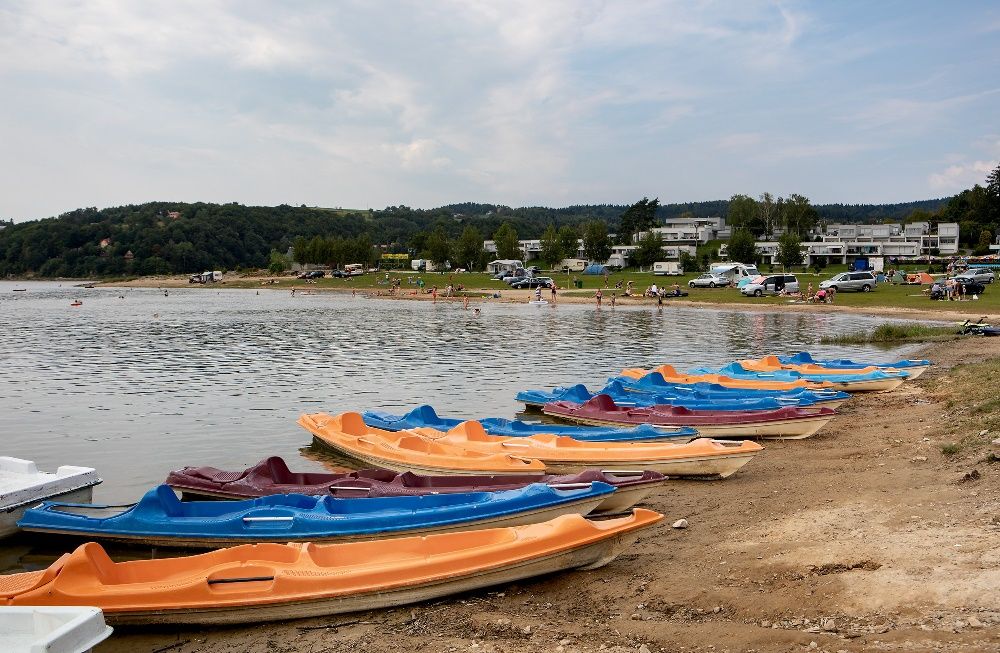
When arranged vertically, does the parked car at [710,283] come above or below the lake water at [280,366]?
above

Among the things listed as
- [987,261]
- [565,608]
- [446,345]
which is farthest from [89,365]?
[987,261]

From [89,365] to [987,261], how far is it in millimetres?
97351

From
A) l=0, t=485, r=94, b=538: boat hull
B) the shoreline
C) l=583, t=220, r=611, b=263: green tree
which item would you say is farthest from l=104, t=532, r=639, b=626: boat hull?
l=583, t=220, r=611, b=263: green tree

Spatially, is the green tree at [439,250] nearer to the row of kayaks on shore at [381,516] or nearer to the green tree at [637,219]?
the green tree at [637,219]

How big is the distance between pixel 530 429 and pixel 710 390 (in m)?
5.74

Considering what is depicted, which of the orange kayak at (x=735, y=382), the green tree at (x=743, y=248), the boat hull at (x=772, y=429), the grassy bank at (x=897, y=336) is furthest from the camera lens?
the green tree at (x=743, y=248)

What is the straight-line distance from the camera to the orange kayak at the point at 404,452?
1184cm

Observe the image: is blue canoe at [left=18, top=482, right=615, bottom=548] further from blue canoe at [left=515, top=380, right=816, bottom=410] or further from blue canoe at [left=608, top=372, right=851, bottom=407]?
blue canoe at [left=608, top=372, right=851, bottom=407]

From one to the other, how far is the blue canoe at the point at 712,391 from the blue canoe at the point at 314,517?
357 inches

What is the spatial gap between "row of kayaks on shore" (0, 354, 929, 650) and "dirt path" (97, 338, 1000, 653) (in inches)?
9.8

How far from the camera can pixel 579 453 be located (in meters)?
12.3

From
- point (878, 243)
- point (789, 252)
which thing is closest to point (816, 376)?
point (789, 252)

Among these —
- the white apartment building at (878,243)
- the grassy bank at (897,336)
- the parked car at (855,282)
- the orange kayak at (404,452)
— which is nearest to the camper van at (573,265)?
the white apartment building at (878,243)

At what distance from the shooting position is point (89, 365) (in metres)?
30.2
